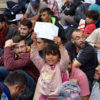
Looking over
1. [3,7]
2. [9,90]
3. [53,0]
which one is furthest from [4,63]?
[3,7]

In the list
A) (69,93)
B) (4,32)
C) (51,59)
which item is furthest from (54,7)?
(69,93)

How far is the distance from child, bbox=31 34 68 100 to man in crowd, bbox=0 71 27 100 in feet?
1.10

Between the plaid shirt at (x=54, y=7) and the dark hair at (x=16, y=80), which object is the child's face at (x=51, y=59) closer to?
the dark hair at (x=16, y=80)

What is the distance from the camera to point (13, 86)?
3.12m

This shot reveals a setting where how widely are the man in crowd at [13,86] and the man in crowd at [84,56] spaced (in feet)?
3.56

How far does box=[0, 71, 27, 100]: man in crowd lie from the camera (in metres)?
2.91

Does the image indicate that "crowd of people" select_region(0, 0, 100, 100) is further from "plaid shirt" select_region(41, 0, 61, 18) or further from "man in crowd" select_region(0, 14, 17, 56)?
"plaid shirt" select_region(41, 0, 61, 18)

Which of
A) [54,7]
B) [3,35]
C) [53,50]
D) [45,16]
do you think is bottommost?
[54,7]

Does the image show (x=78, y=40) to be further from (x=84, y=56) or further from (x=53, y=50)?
(x=53, y=50)

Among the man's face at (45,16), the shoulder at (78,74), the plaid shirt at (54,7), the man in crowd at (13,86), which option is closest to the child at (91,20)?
the man's face at (45,16)

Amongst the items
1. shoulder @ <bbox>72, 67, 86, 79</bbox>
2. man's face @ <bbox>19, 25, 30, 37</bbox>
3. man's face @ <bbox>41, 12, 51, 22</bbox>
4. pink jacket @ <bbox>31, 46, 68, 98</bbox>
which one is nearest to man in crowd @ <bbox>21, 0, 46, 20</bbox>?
man's face @ <bbox>41, 12, 51, 22</bbox>

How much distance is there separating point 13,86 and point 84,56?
1.37 m

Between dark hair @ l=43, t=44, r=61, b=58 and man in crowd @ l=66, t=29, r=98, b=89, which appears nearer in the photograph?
dark hair @ l=43, t=44, r=61, b=58

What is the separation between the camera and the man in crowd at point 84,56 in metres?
4.23
